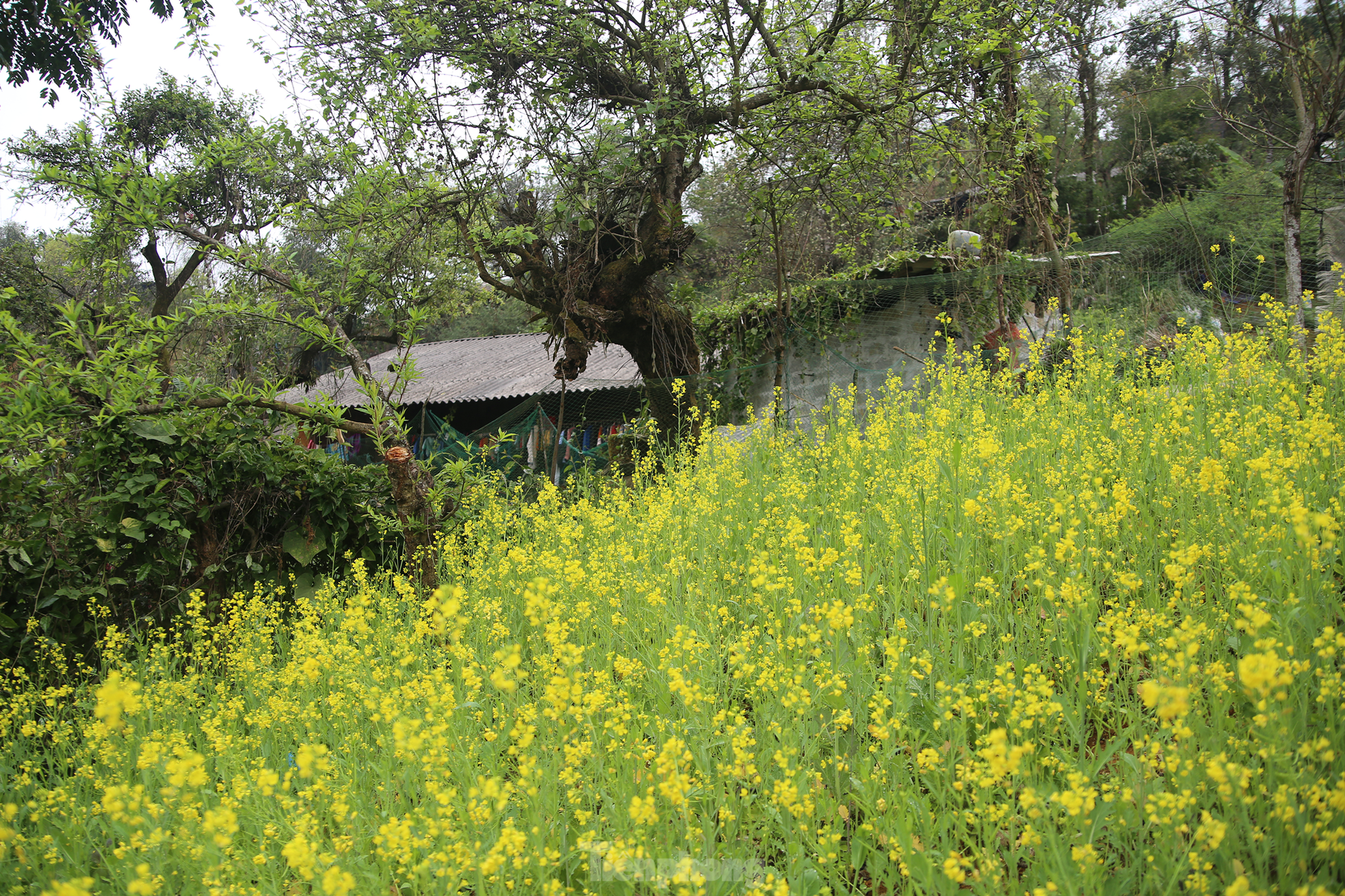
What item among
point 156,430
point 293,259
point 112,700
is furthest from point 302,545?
point 112,700

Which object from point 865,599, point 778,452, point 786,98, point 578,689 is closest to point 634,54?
point 786,98

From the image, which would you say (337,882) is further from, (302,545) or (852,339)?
(852,339)

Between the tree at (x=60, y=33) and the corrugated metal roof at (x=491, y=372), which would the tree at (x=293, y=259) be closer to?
the tree at (x=60, y=33)

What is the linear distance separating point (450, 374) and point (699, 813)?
1580 centimetres

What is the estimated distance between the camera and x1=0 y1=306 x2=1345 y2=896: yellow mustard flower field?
1.75 meters

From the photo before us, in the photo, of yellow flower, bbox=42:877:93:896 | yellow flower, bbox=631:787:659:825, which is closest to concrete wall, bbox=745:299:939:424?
yellow flower, bbox=631:787:659:825

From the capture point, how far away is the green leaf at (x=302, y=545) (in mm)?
4555

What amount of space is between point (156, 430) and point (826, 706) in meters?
3.99

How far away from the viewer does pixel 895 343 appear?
8812 mm

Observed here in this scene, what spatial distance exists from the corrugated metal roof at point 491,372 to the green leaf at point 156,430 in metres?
6.61

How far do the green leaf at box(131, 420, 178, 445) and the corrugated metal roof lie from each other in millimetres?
6608

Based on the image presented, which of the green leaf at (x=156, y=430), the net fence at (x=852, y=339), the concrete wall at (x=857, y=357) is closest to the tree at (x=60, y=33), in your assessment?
the green leaf at (x=156, y=430)

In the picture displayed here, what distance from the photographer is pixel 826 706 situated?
2424 millimetres

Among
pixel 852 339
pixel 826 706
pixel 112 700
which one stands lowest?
pixel 826 706
